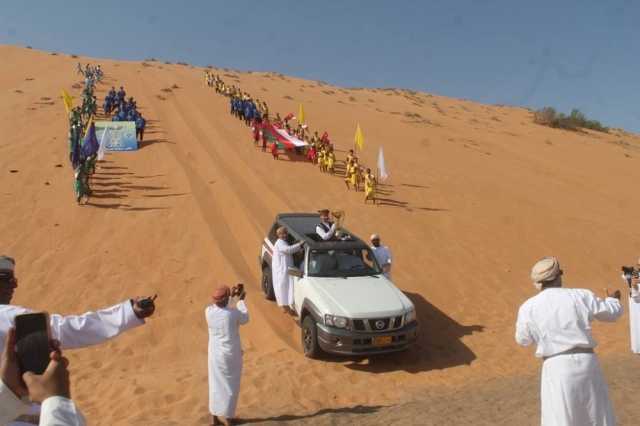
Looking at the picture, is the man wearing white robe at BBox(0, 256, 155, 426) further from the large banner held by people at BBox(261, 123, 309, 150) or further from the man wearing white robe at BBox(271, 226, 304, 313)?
the large banner held by people at BBox(261, 123, 309, 150)

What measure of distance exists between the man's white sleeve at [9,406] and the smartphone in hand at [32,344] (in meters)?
0.31

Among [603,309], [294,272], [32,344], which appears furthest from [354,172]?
[32,344]

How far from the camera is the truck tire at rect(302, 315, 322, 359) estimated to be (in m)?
7.81

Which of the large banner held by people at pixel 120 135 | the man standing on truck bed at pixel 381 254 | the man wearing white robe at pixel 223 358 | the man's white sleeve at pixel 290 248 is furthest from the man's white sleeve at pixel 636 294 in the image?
the large banner held by people at pixel 120 135

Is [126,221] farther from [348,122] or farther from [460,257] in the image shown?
[348,122]

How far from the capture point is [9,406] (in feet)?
8.54

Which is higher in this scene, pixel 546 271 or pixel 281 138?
pixel 281 138

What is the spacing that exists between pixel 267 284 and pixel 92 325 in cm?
750

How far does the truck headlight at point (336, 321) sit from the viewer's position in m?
7.45

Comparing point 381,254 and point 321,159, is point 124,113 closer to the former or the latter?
point 321,159

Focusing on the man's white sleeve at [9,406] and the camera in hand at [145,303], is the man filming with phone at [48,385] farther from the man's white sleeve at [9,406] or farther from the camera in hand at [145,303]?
the camera in hand at [145,303]

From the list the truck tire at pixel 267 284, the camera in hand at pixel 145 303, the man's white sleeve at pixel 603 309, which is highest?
the man's white sleeve at pixel 603 309

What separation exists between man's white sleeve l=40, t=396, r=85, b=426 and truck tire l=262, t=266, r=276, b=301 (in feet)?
26.7

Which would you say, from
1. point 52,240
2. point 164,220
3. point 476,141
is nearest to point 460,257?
point 164,220
